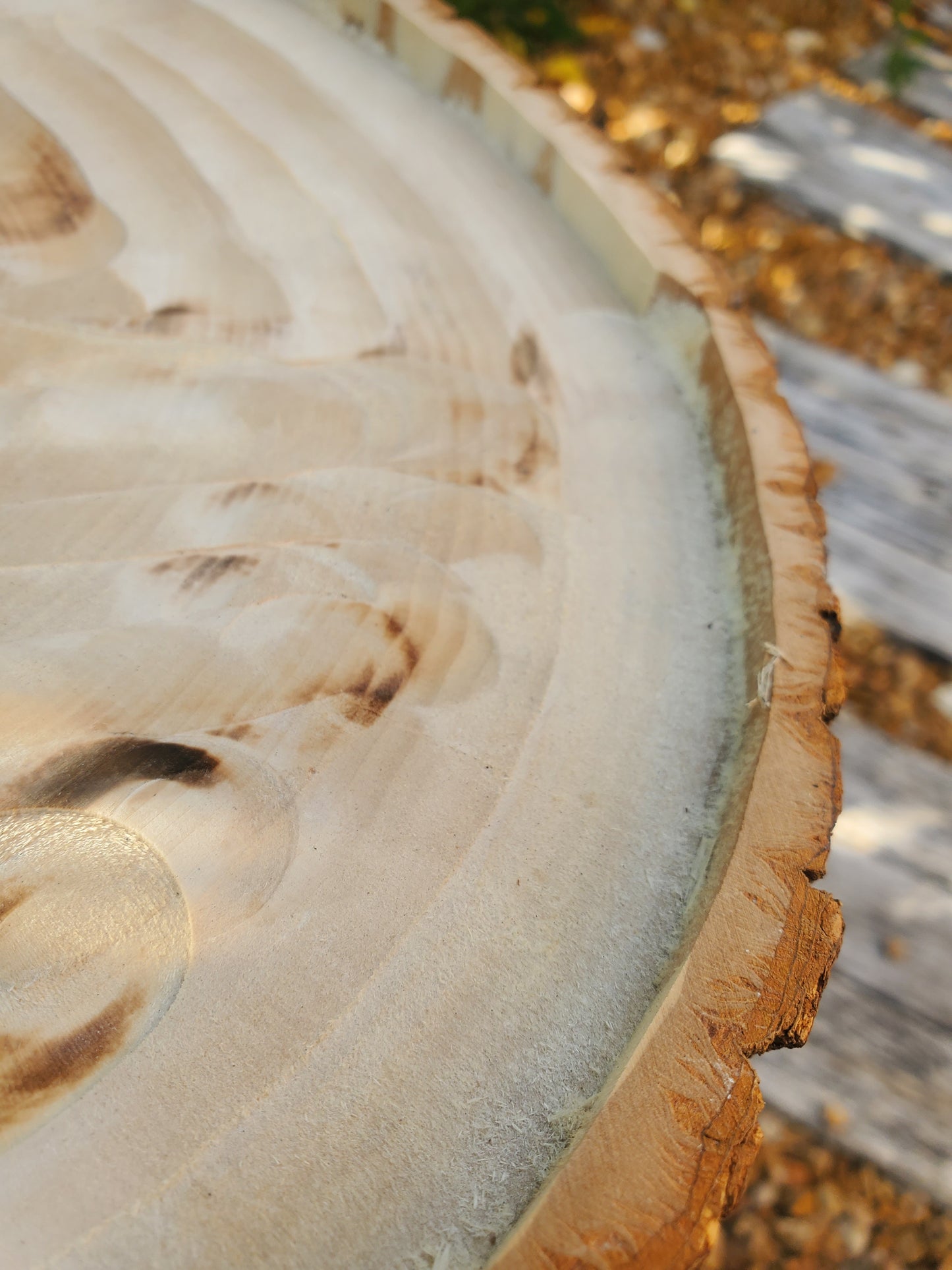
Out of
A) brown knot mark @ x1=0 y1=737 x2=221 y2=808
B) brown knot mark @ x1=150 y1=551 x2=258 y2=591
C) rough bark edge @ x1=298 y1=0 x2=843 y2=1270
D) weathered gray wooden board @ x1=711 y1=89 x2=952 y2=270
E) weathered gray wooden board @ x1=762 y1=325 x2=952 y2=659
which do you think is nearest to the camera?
rough bark edge @ x1=298 y1=0 x2=843 y2=1270

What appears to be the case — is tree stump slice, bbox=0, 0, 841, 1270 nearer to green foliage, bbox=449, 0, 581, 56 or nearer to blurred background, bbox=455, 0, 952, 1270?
blurred background, bbox=455, 0, 952, 1270

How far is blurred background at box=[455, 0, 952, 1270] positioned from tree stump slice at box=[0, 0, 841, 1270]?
22 cm

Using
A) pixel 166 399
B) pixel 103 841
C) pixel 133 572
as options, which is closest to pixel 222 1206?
pixel 103 841

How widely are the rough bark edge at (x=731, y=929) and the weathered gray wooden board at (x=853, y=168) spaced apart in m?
1.28

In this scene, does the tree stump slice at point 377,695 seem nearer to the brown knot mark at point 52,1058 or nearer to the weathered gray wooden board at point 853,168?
the brown knot mark at point 52,1058

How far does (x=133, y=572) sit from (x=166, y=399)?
17 centimetres

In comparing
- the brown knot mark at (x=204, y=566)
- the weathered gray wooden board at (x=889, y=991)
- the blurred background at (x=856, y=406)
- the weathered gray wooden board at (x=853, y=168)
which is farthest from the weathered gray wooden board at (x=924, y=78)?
the brown knot mark at (x=204, y=566)

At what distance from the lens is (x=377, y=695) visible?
65 cm

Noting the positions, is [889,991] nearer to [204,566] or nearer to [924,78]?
[204,566]

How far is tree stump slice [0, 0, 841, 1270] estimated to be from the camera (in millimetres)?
500

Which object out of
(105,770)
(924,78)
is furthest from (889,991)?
(924,78)

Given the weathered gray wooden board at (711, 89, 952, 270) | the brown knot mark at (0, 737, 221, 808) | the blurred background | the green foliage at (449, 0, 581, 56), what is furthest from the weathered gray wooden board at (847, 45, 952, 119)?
the brown knot mark at (0, 737, 221, 808)

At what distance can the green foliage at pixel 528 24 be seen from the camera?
7.51 feet

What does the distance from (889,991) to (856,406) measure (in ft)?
3.37
